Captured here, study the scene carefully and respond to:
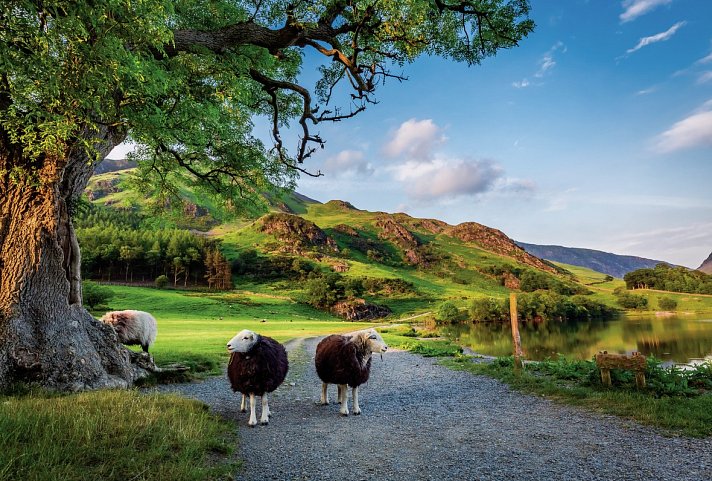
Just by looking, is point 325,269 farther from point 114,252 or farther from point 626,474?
point 626,474

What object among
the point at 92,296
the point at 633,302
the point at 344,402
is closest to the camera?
the point at 344,402

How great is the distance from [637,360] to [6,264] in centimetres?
1730

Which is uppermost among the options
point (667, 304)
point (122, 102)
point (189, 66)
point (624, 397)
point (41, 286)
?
point (189, 66)

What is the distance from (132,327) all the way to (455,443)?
624 inches

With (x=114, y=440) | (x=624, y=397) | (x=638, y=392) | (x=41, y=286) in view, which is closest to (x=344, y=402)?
(x=114, y=440)

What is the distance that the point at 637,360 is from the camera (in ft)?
33.5

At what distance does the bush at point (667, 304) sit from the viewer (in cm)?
12503

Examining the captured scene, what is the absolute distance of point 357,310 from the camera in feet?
323

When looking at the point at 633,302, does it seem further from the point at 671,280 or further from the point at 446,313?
the point at 446,313

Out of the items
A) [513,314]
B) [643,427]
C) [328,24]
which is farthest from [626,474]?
[328,24]

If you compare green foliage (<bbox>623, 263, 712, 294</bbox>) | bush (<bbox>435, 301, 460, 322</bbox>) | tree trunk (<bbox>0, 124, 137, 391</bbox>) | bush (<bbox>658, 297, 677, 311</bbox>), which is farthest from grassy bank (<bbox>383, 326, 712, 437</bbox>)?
green foliage (<bbox>623, 263, 712, 294</bbox>)

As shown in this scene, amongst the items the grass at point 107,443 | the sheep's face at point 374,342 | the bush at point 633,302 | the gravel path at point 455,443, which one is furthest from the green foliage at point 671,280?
the grass at point 107,443

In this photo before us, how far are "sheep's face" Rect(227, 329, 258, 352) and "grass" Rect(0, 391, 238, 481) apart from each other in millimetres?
1818

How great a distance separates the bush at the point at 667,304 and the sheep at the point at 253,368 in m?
159
